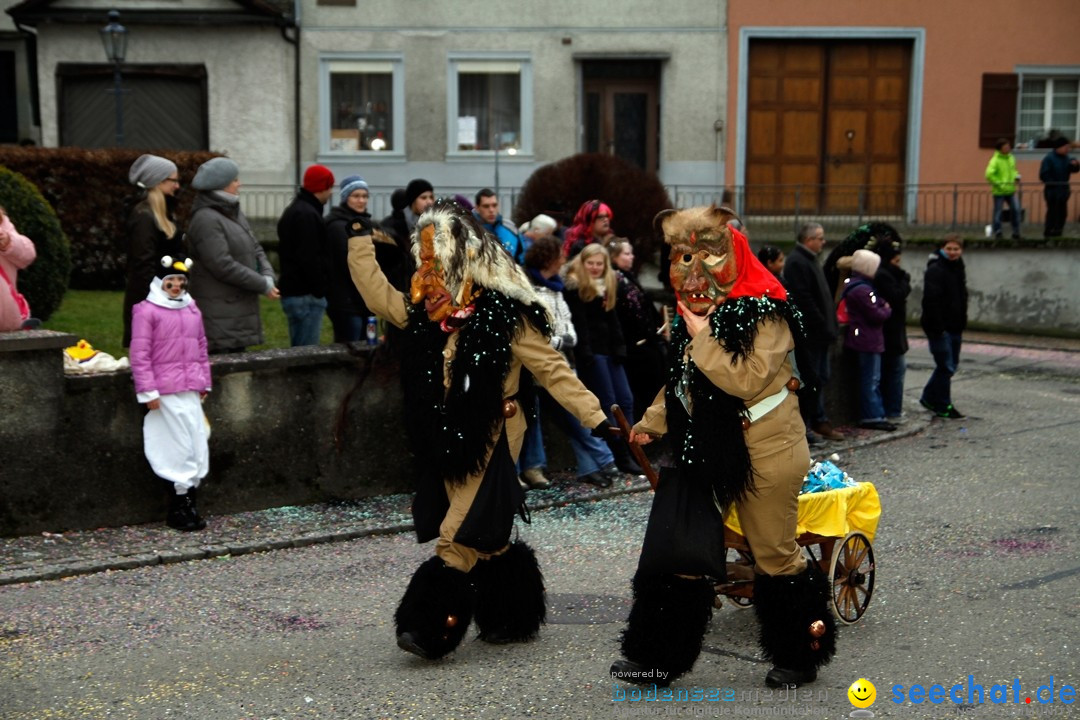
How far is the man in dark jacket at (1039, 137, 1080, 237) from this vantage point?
67.2 feet

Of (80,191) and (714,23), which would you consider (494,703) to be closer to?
(80,191)

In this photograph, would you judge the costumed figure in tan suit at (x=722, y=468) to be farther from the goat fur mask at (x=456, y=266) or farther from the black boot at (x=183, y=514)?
the black boot at (x=183, y=514)

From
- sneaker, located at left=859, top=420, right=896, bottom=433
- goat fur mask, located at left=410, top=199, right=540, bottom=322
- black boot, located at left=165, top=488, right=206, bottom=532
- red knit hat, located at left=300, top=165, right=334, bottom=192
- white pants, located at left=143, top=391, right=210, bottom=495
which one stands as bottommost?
sneaker, located at left=859, top=420, right=896, bottom=433

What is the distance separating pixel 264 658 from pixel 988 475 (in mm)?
5902

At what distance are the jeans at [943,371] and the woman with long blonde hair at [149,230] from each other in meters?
6.71

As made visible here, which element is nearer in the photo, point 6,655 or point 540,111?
point 6,655

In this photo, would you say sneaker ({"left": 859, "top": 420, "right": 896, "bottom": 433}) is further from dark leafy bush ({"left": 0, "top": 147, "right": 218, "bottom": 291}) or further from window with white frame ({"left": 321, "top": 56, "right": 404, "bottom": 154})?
window with white frame ({"left": 321, "top": 56, "right": 404, "bottom": 154})

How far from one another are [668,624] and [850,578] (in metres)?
1.33

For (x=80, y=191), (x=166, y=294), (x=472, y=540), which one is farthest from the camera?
(x=80, y=191)

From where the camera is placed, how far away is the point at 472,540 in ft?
20.1

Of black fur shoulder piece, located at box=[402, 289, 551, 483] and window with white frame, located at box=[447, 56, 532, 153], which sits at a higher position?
window with white frame, located at box=[447, 56, 532, 153]

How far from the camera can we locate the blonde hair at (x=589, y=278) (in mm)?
9648

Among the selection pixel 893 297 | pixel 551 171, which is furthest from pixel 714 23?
pixel 893 297

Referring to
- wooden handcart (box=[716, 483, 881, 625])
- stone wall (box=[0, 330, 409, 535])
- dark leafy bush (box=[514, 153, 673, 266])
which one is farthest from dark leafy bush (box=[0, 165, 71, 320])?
wooden handcart (box=[716, 483, 881, 625])
